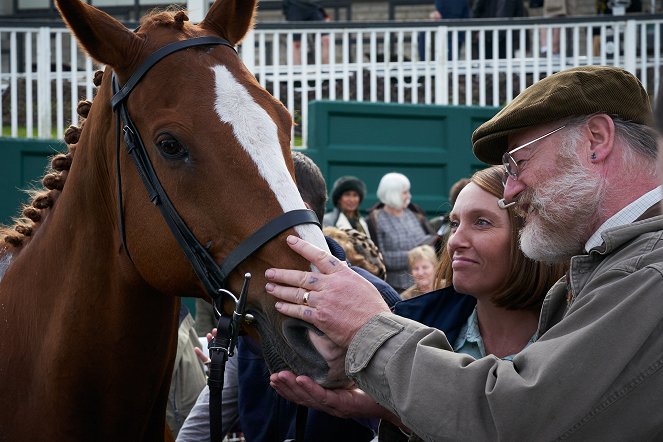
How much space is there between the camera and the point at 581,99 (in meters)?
2.42

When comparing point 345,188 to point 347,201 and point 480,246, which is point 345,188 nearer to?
point 347,201

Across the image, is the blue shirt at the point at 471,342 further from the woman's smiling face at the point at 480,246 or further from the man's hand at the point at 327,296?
the man's hand at the point at 327,296

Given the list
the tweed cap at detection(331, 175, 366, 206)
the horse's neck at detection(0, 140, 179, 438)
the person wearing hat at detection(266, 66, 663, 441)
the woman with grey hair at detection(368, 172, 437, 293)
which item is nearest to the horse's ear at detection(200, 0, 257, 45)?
the horse's neck at detection(0, 140, 179, 438)

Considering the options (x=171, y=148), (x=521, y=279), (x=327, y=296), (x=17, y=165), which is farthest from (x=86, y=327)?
(x=17, y=165)

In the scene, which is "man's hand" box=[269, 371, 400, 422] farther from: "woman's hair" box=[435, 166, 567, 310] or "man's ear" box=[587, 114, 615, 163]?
"man's ear" box=[587, 114, 615, 163]

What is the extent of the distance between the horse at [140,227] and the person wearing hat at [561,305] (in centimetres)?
25

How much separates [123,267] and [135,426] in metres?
0.54

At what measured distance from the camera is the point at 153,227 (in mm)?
2738

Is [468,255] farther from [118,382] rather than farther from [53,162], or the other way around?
[53,162]

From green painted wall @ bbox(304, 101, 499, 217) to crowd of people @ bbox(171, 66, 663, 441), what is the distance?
7.17 metres

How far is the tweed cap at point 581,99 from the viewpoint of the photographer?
2.42 meters

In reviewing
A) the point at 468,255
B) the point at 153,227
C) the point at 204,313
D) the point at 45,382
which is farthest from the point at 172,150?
the point at 204,313

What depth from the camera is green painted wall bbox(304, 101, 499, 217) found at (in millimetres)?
10469

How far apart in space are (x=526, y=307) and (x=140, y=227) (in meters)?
1.34
